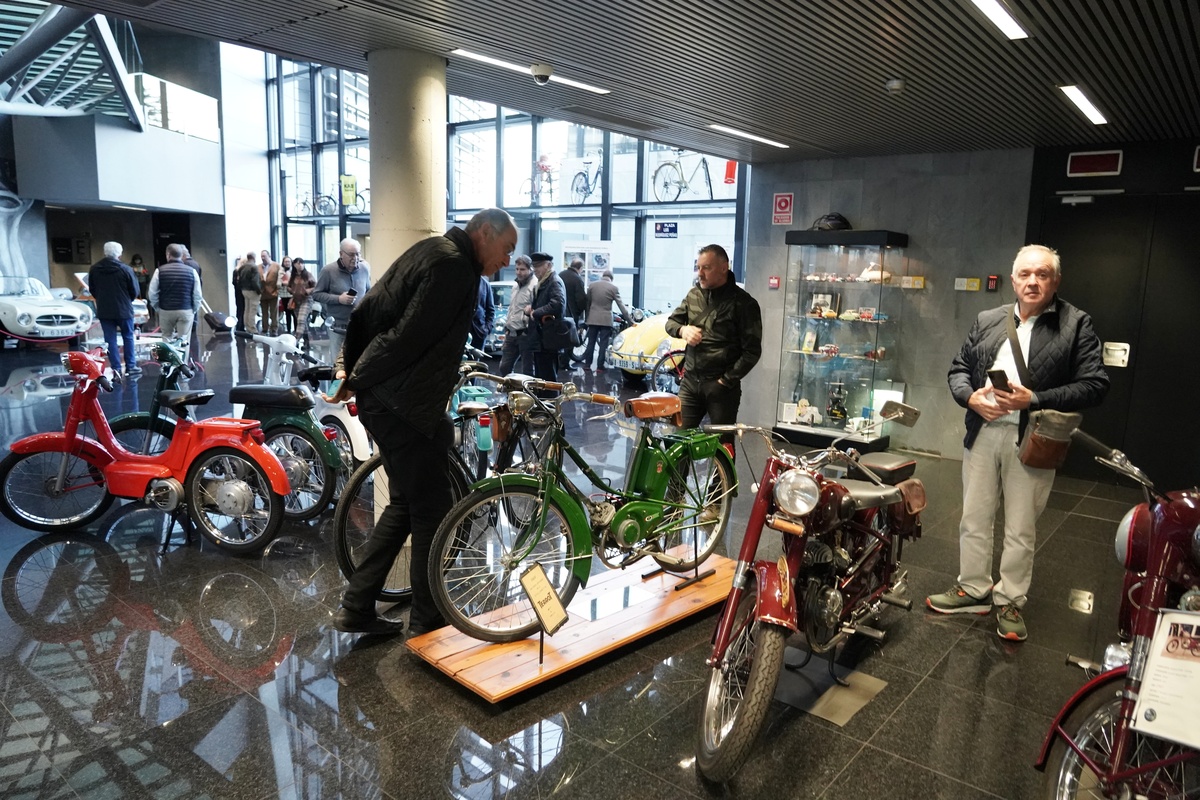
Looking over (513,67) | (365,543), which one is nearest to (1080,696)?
(365,543)

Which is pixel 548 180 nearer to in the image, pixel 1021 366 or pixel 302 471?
pixel 302 471

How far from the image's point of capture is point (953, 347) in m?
7.16

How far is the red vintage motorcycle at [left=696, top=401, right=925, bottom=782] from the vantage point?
2.42 meters

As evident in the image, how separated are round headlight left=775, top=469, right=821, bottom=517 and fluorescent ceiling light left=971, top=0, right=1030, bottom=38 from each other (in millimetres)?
2334

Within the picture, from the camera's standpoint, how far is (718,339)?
488 cm

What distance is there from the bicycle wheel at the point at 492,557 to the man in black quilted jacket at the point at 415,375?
144 millimetres

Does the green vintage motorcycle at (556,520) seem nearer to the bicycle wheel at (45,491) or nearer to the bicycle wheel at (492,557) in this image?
the bicycle wheel at (492,557)

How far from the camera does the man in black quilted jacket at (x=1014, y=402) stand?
3406mm

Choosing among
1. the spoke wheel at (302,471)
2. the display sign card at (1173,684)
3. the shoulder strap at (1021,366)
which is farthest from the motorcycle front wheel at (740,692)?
the spoke wheel at (302,471)

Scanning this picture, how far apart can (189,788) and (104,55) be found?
12.8 meters

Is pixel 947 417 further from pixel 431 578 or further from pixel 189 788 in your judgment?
pixel 189 788

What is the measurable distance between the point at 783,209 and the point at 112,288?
8.08 m

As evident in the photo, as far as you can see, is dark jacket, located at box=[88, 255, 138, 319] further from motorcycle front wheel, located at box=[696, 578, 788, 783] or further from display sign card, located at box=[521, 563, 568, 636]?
motorcycle front wheel, located at box=[696, 578, 788, 783]

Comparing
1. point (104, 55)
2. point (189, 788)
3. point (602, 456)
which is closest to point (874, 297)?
point (602, 456)
